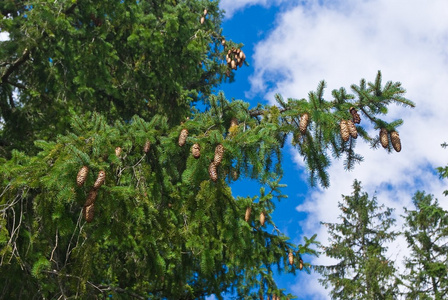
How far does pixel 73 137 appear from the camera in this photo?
401cm

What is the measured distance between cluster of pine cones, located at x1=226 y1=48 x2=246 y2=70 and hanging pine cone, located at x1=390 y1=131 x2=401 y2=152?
693 cm

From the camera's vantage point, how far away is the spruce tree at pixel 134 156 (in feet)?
12.8

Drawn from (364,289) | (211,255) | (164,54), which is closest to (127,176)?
(211,255)

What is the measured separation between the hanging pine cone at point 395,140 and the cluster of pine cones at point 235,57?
6.93 m

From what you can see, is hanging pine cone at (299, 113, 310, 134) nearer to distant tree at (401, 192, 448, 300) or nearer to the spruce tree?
the spruce tree

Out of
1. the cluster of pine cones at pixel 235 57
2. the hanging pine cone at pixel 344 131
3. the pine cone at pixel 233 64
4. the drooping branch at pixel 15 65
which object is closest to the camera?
the hanging pine cone at pixel 344 131

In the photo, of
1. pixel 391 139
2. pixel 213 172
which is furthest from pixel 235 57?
pixel 213 172

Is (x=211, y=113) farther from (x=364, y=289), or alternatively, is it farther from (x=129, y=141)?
(x=364, y=289)

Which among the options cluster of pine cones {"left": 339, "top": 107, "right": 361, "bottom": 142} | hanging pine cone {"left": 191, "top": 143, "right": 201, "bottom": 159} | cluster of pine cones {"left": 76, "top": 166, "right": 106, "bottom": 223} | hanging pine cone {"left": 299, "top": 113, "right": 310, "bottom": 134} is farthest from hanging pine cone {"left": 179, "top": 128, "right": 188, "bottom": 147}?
cluster of pine cones {"left": 339, "top": 107, "right": 361, "bottom": 142}

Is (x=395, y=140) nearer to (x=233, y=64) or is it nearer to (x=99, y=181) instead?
(x=99, y=181)

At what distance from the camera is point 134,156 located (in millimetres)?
4566

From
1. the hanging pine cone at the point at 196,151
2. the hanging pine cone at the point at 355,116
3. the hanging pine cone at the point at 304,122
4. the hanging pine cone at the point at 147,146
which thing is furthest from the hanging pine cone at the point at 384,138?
the hanging pine cone at the point at 147,146

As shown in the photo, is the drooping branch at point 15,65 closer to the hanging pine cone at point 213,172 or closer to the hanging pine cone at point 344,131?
the hanging pine cone at point 213,172

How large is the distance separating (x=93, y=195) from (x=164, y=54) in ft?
18.5
